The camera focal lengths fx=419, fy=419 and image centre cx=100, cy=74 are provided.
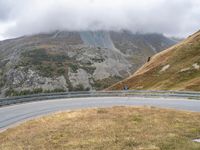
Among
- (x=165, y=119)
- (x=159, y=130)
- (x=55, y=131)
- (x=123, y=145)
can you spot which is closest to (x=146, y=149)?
(x=123, y=145)

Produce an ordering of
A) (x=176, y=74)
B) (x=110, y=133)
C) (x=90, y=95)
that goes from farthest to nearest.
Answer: (x=176, y=74)
(x=90, y=95)
(x=110, y=133)

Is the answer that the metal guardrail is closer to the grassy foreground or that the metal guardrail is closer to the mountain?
the grassy foreground

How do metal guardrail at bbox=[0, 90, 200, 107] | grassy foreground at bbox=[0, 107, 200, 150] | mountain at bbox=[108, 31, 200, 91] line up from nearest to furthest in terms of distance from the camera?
1. grassy foreground at bbox=[0, 107, 200, 150]
2. metal guardrail at bbox=[0, 90, 200, 107]
3. mountain at bbox=[108, 31, 200, 91]

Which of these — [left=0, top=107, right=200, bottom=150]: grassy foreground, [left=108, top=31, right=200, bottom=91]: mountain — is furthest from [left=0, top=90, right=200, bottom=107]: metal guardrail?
[left=108, top=31, right=200, bottom=91]: mountain

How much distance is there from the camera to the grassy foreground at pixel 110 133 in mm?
17203

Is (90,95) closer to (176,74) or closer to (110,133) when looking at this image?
(110,133)

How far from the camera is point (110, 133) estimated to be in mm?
20156

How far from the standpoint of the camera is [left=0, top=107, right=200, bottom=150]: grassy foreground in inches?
677

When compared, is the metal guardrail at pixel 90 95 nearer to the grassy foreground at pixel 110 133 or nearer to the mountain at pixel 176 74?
the grassy foreground at pixel 110 133

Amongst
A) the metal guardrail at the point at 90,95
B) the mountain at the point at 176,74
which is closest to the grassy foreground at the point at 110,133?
the metal guardrail at the point at 90,95

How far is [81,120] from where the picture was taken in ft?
84.4

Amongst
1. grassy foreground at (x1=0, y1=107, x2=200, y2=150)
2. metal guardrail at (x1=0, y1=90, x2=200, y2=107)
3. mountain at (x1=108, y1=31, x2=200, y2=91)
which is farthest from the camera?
mountain at (x1=108, y1=31, x2=200, y2=91)

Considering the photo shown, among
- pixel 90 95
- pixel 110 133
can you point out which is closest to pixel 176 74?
pixel 90 95

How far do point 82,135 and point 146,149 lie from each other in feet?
16.2
